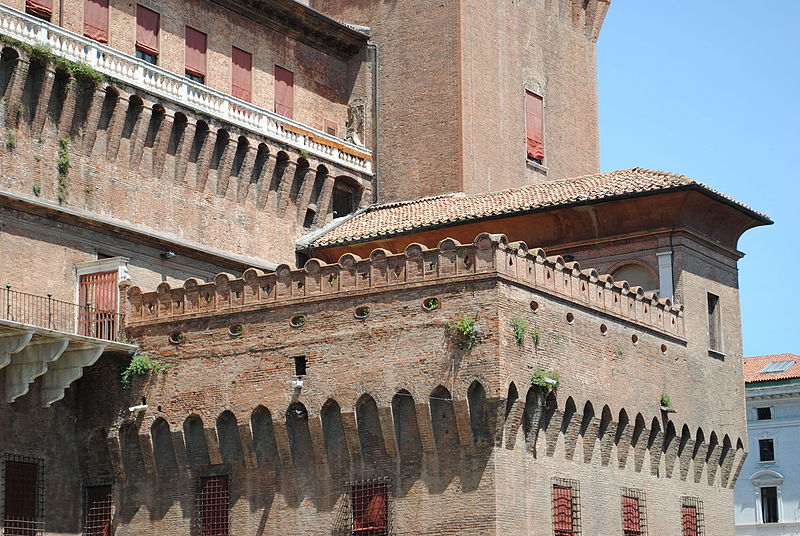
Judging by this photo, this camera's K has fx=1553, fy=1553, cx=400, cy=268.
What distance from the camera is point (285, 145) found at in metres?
36.1

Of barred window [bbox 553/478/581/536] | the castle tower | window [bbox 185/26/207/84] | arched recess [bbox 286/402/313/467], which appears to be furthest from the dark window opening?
the castle tower

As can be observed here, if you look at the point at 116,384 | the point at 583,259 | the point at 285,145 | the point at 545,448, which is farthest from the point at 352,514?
the point at 285,145

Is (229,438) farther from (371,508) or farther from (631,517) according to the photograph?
(631,517)

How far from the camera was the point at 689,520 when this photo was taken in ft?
108

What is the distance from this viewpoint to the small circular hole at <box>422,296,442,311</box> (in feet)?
91.1

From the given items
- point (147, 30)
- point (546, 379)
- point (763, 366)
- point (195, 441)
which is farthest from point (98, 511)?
point (763, 366)

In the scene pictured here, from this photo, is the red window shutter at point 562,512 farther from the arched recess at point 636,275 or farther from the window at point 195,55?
the window at point 195,55

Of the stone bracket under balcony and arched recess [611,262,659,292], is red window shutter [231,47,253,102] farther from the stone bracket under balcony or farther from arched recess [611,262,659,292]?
arched recess [611,262,659,292]

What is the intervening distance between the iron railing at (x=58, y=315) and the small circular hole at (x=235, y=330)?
2612 millimetres

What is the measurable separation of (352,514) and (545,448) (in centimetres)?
372

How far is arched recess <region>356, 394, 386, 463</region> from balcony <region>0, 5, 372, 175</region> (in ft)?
28.9

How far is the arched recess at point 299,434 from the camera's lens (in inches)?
1139

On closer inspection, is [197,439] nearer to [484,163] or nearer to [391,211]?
[391,211]

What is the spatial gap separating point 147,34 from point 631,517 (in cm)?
1475
